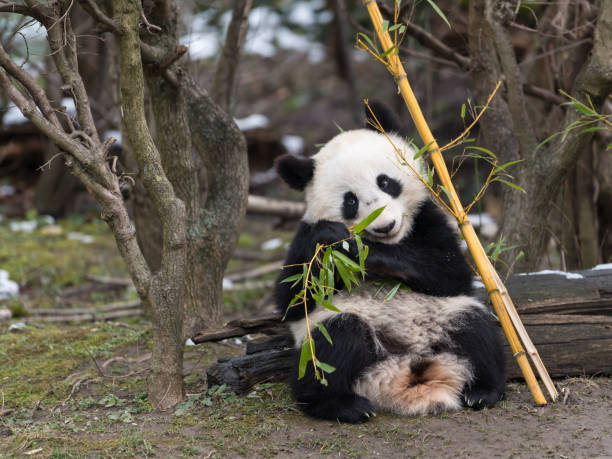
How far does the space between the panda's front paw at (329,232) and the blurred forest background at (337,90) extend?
0.65 metres

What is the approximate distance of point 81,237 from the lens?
28.3 ft

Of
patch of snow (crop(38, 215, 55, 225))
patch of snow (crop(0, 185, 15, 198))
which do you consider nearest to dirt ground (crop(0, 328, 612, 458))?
patch of snow (crop(38, 215, 55, 225))

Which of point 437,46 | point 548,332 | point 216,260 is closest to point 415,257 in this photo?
point 548,332

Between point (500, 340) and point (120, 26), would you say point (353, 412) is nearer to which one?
point (500, 340)

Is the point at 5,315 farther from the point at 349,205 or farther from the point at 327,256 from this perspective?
the point at 327,256

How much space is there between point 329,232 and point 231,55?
2.75m

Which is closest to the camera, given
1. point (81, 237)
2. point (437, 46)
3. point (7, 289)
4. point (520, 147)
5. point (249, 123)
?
point (520, 147)

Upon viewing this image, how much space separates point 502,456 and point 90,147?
7.98 feet

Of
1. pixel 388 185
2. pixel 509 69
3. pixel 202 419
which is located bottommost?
pixel 202 419

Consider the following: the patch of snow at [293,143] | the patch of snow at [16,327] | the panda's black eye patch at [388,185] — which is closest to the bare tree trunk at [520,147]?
the panda's black eye patch at [388,185]

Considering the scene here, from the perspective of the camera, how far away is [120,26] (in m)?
3.23

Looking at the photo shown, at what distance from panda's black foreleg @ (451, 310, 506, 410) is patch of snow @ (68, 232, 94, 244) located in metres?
6.26

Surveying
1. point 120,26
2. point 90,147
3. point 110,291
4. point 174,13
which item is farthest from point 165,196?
point 110,291

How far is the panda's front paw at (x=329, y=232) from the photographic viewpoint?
129 inches
